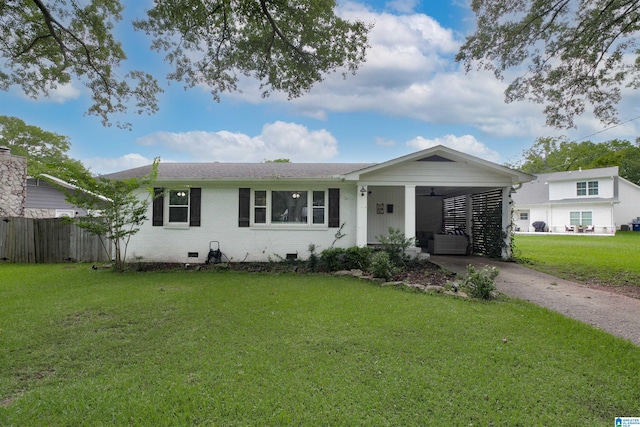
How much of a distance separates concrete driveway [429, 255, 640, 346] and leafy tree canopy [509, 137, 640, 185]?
120 feet

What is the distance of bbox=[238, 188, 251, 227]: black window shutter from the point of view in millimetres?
9977

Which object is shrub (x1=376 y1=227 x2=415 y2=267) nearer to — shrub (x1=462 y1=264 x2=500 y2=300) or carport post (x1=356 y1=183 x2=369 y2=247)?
carport post (x1=356 y1=183 x2=369 y2=247)

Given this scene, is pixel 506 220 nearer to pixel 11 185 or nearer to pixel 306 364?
pixel 306 364

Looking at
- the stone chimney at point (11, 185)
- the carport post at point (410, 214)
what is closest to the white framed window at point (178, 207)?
the carport post at point (410, 214)

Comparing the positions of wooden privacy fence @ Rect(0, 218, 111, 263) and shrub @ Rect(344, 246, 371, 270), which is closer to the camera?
shrub @ Rect(344, 246, 371, 270)

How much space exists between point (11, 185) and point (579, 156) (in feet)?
183

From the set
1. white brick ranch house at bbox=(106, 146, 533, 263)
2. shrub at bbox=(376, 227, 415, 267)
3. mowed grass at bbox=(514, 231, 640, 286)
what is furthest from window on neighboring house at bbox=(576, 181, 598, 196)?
shrub at bbox=(376, 227, 415, 267)

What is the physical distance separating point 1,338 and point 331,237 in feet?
24.6

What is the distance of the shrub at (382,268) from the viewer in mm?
7684

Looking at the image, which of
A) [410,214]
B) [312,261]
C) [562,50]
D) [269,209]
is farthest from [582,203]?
[269,209]

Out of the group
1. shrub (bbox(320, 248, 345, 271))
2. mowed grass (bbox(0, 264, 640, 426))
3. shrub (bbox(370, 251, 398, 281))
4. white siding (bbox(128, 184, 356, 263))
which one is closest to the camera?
mowed grass (bbox(0, 264, 640, 426))

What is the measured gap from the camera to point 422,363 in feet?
10.9

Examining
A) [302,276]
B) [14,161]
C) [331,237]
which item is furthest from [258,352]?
[14,161]

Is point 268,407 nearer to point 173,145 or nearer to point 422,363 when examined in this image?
point 422,363
